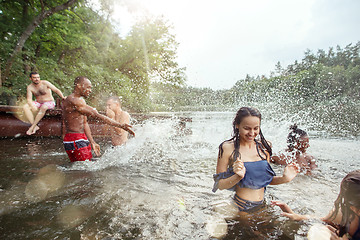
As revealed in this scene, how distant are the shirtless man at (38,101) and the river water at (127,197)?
142 cm

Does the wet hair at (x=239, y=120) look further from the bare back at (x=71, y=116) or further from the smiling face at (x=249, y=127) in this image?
the bare back at (x=71, y=116)

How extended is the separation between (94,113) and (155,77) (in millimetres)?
16431

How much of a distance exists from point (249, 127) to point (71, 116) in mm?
3134

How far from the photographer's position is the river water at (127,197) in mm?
2041

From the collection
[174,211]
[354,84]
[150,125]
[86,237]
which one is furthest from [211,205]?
[354,84]

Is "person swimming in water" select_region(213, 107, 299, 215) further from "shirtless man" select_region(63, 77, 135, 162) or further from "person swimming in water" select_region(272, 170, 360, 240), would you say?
"shirtless man" select_region(63, 77, 135, 162)

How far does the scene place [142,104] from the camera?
18766mm

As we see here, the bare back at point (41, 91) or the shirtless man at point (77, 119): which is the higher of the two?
the bare back at point (41, 91)

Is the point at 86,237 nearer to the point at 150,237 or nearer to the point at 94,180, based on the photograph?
the point at 150,237

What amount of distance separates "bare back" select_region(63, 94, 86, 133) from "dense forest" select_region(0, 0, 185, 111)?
22.2 feet

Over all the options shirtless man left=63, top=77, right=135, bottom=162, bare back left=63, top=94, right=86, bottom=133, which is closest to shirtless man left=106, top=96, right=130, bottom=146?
shirtless man left=63, top=77, right=135, bottom=162

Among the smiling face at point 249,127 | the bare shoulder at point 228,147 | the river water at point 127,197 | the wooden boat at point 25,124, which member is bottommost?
the river water at point 127,197

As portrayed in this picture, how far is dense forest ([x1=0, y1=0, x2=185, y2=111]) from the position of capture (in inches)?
351

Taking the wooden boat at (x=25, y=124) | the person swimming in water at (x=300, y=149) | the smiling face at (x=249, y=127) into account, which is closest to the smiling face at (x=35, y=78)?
the wooden boat at (x=25, y=124)
